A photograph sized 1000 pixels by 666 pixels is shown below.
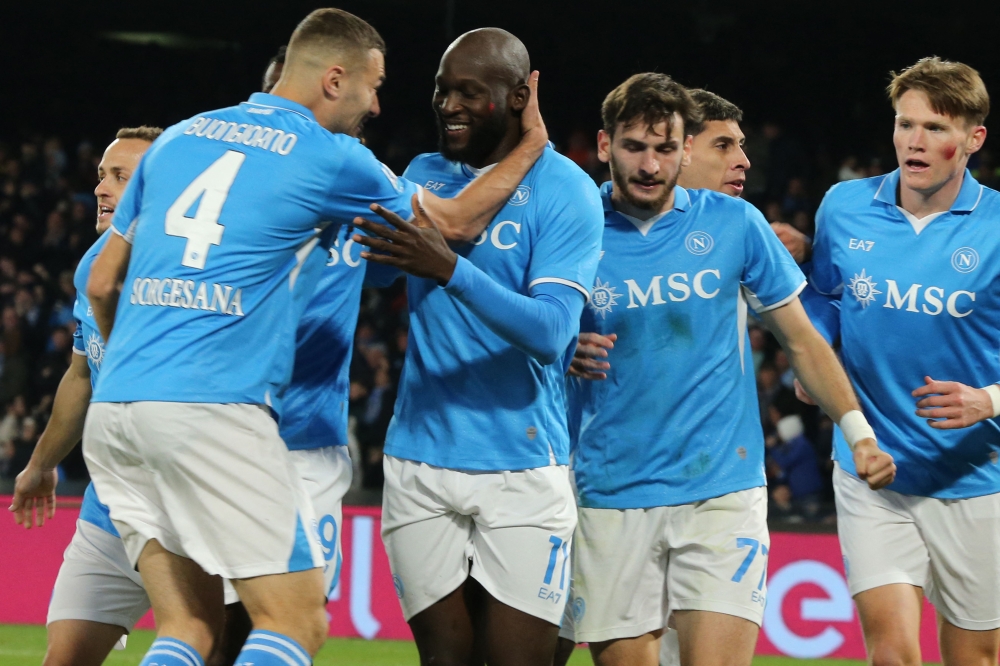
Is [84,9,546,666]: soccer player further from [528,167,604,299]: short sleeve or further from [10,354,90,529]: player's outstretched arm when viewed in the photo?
[10,354,90,529]: player's outstretched arm

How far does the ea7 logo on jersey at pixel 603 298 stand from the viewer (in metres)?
4.07

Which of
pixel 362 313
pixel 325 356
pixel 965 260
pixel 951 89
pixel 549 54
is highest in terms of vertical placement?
pixel 549 54

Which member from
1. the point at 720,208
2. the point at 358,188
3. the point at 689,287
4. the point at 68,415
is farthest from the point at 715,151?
the point at 68,415

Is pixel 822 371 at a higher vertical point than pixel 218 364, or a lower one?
higher

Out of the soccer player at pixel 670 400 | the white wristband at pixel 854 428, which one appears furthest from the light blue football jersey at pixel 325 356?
the white wristband at pixel 854 428

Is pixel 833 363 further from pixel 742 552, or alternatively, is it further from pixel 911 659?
pixel 911 659

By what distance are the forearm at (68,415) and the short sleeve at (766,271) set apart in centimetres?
242

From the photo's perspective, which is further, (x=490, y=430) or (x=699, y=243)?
(x=699, y=243)

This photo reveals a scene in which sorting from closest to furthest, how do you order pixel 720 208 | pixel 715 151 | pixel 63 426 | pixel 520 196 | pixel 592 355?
pixel 520 196
pixel 592 355
pixel 720 208
pixel 63 426
pixel 715 151

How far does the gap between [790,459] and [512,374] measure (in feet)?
22.6

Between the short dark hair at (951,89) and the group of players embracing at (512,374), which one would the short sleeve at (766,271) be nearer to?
the group of players embracing at (512,374)

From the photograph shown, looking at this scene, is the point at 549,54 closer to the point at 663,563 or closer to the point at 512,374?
the point at 663,563

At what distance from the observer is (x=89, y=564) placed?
170 inches

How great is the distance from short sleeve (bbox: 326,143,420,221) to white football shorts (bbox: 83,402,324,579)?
0.58m
